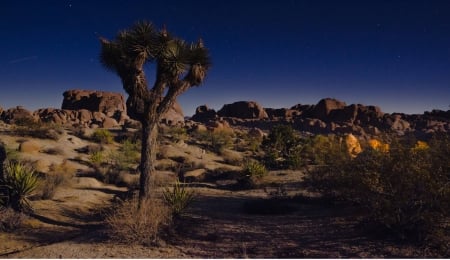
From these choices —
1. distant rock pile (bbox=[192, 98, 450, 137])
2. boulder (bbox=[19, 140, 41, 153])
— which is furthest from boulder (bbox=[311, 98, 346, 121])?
boulder (bbox=[19, 140, 41, 153])

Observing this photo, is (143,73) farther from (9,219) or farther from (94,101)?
(94,101)

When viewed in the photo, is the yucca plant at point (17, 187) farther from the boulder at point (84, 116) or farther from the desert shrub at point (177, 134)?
the boulder at point (84, 116)

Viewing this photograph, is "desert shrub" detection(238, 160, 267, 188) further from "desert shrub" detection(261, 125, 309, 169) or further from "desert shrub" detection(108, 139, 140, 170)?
"desert shrub" detection(108, 139, 140, 170)

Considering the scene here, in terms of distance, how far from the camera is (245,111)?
292 feet

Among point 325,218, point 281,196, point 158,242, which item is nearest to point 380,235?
point 325,218

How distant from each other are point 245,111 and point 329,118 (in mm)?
19546

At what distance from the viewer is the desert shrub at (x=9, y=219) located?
9.12m

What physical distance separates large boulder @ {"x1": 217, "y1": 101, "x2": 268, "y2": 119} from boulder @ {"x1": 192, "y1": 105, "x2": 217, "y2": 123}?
193 cm

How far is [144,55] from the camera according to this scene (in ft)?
34.3

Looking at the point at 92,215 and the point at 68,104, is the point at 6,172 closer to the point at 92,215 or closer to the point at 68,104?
the point at 92,215

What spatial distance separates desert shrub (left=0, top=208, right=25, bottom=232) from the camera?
9125 millimetres

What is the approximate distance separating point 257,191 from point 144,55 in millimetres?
8002

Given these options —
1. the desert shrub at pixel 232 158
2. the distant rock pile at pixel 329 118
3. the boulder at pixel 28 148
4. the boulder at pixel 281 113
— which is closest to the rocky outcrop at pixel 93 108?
the distant rock pile at pixel 329 118

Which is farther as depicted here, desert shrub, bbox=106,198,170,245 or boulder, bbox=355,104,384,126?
boulder, bbox=355,104,384,126
